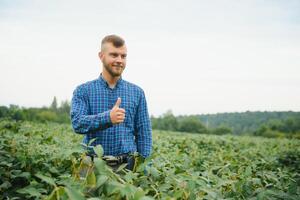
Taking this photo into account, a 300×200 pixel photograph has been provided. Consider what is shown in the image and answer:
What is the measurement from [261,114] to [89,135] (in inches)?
4748

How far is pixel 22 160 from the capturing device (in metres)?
2.87

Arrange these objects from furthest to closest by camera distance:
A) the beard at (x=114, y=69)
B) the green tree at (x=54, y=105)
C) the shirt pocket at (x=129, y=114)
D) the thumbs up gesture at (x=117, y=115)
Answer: the green tree at (x=54, y=105) → the shirt pocket at (x=129, y=114) → the beard at (x=114, y=69) → the thumbs up gesture at (x=117, y=115)

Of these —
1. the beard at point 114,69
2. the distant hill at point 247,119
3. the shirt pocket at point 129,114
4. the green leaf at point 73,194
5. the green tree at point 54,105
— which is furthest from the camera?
the distant hill at point 247,119

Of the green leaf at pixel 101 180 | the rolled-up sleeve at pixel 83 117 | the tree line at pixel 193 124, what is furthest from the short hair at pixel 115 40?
the tree line at pixel 193 124

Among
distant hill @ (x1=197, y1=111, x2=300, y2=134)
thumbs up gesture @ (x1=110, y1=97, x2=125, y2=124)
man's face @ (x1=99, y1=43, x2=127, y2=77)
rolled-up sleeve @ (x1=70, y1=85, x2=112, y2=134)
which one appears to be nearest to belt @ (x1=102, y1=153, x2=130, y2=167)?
rolled-up sleeve @ (x1=70, y1=85, x2=112, y2=134)

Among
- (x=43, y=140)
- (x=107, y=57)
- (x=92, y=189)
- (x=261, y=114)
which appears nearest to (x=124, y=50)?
(x=107, y=57)

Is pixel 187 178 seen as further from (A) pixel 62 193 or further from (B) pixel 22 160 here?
(B) pixel 22 160

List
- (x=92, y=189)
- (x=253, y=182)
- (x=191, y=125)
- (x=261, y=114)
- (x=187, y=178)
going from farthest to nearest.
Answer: (x=261, y=114) < (x=191, y=125) < (x=253, y=182) < (x=187, y=178) < (x=92, y=189)

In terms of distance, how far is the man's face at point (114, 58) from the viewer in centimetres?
296

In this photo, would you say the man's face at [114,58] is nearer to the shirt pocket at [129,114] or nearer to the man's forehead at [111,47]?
the man's forehead at [111,47]

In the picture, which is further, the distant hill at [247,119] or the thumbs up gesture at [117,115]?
the distant hill at [247,119]

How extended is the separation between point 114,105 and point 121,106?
0.07 meters

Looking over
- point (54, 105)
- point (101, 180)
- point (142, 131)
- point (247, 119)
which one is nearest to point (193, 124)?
point (54, 105)

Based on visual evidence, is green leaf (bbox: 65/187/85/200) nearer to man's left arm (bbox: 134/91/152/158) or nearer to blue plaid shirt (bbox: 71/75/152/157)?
blue plaid shirt (bbox: 71/75/152/157)
